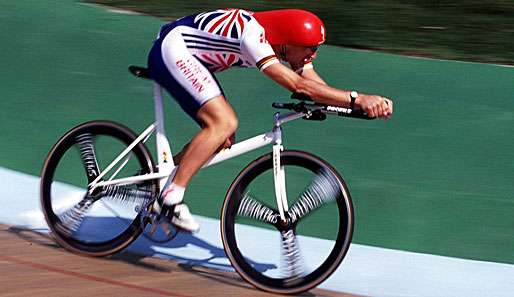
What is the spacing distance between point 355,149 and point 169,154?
5.23ft

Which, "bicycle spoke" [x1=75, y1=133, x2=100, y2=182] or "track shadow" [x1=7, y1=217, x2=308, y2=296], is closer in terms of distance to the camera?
"track shadow" [x1=7, y1=217, x2=308, y2=296]

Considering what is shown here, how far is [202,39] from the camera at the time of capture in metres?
6.15

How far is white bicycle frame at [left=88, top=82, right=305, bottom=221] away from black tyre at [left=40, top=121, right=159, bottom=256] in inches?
1.7

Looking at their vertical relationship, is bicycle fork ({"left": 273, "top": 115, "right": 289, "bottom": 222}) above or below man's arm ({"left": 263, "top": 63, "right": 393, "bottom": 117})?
below

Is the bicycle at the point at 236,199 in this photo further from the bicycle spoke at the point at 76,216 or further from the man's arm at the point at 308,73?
the man's arm at the point at 308,73

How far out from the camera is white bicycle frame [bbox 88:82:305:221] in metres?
6.03

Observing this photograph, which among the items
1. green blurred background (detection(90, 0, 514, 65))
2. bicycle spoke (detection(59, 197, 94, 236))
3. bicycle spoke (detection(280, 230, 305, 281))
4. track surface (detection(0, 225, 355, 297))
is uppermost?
green blurred background (detection(90, 0, 514, 65))

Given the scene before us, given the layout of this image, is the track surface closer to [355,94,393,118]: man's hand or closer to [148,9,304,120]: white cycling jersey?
[148,9,304,120]: white cycling jersey

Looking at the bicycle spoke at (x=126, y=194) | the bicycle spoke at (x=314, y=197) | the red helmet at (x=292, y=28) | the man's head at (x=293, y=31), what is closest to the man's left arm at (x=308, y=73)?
the man's head at (x=293, y=31)

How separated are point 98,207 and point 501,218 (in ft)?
8.41

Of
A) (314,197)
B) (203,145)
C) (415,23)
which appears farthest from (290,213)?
(415,23)

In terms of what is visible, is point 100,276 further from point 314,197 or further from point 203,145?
point 314,197

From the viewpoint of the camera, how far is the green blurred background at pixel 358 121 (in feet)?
23.2

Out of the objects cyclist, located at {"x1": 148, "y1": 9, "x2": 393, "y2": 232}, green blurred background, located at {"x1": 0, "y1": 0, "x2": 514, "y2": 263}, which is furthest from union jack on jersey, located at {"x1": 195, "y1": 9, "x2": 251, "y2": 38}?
green blurred background, located at {"x1": 0, "y1": 0, "x2": 514, "y2": 263}
